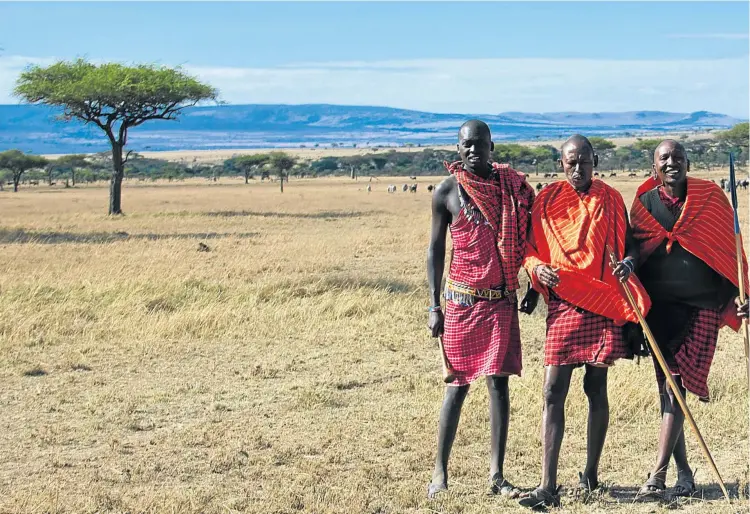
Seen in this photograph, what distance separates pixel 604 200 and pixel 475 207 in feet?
1.81

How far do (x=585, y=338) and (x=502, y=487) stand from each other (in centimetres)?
79

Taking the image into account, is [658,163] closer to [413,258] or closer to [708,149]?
[413,258]

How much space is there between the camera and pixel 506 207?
15.2ft

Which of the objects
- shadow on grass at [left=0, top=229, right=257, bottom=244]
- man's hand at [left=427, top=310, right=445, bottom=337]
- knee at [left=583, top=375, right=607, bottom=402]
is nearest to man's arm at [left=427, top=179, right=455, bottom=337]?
man's hand at [left=427, top=310, right=445, bottom=337]

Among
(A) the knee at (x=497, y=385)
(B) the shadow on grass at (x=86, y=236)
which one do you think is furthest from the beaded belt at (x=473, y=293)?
(B) the shadow on grass at (x=86, y=236)

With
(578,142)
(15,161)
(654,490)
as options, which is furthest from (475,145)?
(15,161)

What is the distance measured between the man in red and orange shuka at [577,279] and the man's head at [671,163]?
0.96ft

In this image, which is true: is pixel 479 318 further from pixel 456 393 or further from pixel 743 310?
pixel 743 310

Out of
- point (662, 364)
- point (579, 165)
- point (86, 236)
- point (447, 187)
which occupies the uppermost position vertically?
point (579, 165)

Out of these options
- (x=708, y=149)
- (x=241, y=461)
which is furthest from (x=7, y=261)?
(x=708, y=149)

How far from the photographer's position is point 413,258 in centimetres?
1494

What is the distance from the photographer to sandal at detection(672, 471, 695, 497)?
15.8 feet

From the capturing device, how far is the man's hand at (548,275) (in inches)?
176

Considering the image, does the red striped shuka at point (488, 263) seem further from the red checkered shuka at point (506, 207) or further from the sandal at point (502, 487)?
the sandal at point (502, 487)
